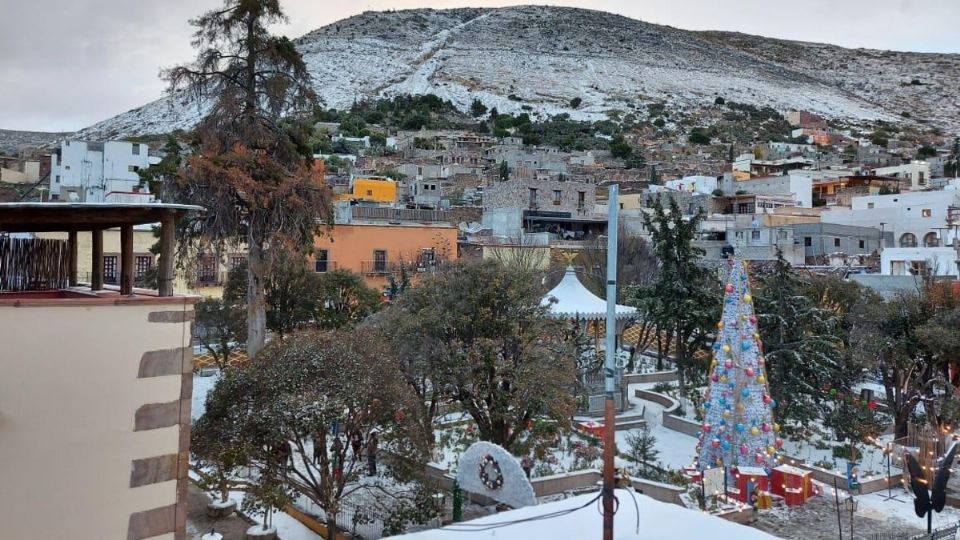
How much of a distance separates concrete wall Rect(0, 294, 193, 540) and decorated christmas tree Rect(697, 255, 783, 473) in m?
9.60

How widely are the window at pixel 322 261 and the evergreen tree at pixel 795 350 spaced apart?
17.8m

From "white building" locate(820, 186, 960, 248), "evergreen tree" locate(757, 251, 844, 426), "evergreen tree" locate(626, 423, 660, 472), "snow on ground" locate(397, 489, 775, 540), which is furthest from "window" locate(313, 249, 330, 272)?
"white building" locate(820, 186, 960, 248)

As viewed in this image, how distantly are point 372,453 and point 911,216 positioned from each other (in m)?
41.7

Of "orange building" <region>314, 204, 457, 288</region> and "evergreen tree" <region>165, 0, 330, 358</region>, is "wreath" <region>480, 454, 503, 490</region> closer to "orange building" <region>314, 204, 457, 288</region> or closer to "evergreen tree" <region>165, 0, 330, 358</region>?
"evergreen tree" <region>165, 0, 330, 358</region>

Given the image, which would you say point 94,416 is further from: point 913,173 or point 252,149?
point 913,173

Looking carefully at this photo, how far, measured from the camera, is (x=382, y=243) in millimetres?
30891

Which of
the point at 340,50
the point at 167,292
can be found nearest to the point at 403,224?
the point at 167,292

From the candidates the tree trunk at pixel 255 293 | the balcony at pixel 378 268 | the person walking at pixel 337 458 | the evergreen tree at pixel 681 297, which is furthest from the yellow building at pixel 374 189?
the person walking at pixel 337 458

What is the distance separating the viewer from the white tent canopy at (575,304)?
18.2 meters

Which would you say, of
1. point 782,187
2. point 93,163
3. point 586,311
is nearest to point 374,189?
point 93,163

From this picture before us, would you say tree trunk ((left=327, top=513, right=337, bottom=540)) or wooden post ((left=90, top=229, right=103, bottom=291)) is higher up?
wooden post ((left=90, top=229, right=103, bottom=291))

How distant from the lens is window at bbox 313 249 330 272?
2915 centimetres

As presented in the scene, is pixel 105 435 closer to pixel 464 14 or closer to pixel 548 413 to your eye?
pixel 548 413

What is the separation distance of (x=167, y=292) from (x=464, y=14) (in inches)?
7948
